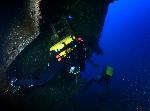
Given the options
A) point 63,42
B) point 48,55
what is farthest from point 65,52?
point 48,55

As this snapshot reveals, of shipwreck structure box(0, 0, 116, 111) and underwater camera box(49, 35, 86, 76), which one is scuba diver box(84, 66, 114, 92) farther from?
underwater camera box(49, 35, 86, 76)

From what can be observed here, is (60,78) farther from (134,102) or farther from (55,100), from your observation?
(134,102)

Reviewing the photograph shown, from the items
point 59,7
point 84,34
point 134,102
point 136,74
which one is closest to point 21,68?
point 59,7

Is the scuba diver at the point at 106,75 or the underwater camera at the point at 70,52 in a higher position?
the underwater camera at the point at 70,52

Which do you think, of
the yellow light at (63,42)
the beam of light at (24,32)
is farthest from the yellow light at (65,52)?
the beam of light at (24,32)

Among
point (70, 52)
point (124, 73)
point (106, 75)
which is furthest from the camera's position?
point (124, 73)

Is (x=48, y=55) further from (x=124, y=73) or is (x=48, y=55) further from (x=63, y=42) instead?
(x=124, y=73)

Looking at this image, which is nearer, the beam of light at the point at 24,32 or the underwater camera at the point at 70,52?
the beam of light at the point at 24,32

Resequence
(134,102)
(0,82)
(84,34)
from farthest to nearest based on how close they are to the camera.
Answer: (134,102)
(84,34)
(0,82)

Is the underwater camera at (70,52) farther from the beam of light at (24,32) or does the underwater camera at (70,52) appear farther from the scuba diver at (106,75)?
the scuba diver at (106,75)

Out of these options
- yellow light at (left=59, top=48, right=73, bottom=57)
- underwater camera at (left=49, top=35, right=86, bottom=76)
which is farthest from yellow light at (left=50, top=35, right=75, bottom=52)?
yellow light at (left=59, top=48, right=73, bottom=57)

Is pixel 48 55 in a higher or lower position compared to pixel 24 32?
lower
